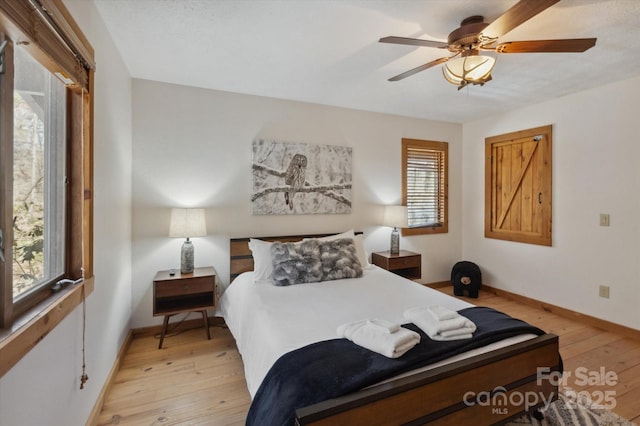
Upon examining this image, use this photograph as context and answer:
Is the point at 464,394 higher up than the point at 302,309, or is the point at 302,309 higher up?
the point at 302,309

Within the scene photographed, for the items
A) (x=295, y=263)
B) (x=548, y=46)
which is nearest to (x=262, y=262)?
(x=295, y=263)

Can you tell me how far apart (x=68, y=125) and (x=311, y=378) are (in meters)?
1.79

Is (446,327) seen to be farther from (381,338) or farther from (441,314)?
(381,338)

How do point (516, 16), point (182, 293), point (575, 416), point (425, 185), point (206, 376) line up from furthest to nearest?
point (425, 185) < point (182, 293) < point (206, 376) < point (575, 416) < point (516, 16)

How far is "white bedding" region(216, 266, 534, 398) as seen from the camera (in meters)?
1.65

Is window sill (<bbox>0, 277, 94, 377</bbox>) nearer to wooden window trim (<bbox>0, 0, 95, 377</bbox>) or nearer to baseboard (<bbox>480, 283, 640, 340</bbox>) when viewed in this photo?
wooden window trim (<bbox>0, 0, 95, 377</bbox>)

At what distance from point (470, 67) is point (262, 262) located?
2305mm

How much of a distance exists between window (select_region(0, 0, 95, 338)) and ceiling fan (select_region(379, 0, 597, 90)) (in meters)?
1.65

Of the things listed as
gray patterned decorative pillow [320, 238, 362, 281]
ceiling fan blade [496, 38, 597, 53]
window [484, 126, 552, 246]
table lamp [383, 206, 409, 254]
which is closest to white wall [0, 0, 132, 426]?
gray patterned decorative pillow [320, 238, 362, 281]

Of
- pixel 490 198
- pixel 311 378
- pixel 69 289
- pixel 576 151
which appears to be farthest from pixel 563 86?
pixel 69 289

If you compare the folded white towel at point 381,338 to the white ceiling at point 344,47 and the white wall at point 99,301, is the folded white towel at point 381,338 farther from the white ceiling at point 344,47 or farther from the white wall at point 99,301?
the white ceiling at point 344,47

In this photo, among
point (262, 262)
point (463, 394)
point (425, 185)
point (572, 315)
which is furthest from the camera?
point (425, 185)

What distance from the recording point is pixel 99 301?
6.20ft

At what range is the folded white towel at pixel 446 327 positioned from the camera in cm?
160
